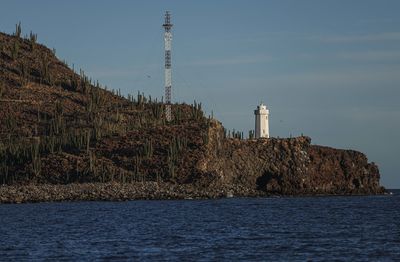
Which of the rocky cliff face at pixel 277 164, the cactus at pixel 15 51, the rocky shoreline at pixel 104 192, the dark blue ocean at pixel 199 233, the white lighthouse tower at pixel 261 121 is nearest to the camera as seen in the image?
the dark blue ocean at pixel 199 233

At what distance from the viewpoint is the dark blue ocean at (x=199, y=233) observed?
3806 cm

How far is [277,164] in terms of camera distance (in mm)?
100250

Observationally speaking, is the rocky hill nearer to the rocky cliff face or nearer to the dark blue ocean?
the rocky cliff face

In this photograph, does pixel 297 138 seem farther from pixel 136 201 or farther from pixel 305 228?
pixel 305 228

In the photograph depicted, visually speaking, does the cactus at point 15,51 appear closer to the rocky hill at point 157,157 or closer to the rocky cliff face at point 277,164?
the rocky hill at point 157,157

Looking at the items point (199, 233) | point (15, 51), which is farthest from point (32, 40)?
point (199, 233)

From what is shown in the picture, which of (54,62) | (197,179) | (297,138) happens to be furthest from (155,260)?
(54,62)

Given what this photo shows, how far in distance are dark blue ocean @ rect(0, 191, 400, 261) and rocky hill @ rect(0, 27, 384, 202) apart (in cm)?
1808

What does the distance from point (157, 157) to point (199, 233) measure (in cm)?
4928

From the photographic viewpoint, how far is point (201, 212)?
68250mm

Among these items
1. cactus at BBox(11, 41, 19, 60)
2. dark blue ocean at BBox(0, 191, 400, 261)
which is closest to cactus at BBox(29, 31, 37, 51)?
cactus at BBox(11, 41, 19, 60)

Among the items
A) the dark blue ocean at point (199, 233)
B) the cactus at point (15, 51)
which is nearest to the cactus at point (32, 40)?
the cactus at point (15, 51)

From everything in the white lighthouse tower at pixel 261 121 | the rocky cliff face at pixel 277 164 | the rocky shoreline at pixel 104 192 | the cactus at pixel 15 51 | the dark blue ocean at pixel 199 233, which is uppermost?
the cactus at pixel 15 51

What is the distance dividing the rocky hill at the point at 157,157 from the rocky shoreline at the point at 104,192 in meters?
0.27
